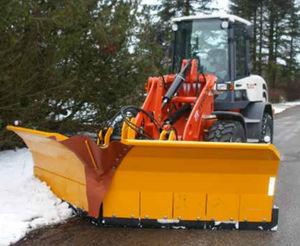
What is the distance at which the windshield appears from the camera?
8.64 meters

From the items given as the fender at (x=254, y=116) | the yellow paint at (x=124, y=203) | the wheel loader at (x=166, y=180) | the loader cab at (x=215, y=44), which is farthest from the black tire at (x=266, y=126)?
the yellow paint at (x=124, y=203)

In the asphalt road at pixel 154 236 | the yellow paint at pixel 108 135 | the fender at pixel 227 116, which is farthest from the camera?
the fender at pixel 227 116

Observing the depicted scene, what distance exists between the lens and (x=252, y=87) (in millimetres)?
9359

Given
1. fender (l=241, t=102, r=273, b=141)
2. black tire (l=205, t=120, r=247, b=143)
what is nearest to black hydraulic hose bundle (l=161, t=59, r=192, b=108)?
black tire (l=205, t=120, r=247, b=143)

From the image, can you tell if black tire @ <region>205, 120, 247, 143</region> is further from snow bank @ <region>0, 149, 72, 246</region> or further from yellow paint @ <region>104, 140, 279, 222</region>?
snow bank @ <region>0, 149, 72, 246</region>

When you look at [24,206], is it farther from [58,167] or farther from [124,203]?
[124,203]

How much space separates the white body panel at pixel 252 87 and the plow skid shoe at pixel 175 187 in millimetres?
3366

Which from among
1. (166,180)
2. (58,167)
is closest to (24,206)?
(58,167)

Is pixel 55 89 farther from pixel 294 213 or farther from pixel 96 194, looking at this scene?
pixel 294 213

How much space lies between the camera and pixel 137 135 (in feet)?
21.6

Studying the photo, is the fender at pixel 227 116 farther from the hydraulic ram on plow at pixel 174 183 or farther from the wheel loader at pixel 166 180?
the hydraulic ram on plow at pixel 174 183

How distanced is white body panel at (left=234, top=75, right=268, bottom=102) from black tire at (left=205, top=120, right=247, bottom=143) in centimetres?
139

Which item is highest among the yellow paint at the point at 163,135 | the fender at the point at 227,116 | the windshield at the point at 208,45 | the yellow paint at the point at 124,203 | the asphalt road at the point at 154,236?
the windshield at the point at 208,45

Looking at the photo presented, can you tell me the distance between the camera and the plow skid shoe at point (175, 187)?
18.1 feet
